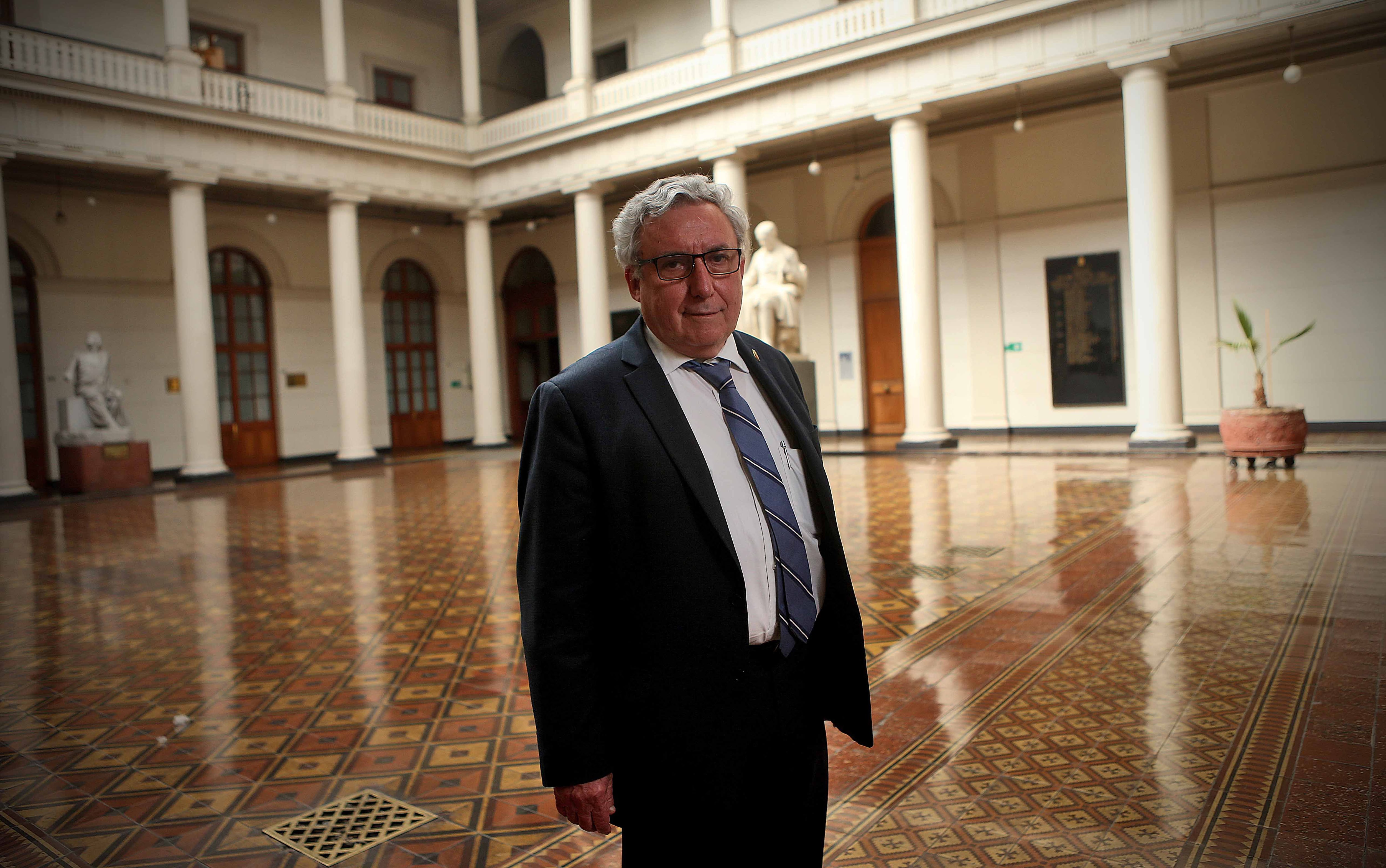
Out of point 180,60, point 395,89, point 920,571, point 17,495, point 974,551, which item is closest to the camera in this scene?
point 920,571

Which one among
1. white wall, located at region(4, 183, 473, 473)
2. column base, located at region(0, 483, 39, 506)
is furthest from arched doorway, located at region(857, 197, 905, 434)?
column base, located at region(0, 483, 39, 506)

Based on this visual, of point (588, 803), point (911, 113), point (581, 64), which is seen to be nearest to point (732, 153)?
point (911, 113)

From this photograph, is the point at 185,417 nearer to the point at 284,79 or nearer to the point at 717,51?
the point at 284,79

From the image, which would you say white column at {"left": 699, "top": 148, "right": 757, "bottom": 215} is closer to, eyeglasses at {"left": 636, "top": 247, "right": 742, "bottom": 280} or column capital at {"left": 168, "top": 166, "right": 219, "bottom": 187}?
column capital at {"left": 168, "top": 166, "right": 219, "bottom": 187}

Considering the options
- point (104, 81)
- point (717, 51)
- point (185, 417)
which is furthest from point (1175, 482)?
point (104, 81)

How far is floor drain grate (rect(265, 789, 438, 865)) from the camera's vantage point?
2.81 meters

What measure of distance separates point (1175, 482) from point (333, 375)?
60.3 feet

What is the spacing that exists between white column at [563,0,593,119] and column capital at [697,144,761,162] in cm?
340

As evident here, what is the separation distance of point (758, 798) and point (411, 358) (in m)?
22.8

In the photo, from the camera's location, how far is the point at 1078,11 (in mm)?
12828

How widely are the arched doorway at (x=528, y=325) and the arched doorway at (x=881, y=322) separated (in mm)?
8843

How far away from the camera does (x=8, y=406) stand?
13.9m

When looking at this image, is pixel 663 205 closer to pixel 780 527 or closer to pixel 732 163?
pixel 780 527

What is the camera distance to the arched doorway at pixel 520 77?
24.1m
